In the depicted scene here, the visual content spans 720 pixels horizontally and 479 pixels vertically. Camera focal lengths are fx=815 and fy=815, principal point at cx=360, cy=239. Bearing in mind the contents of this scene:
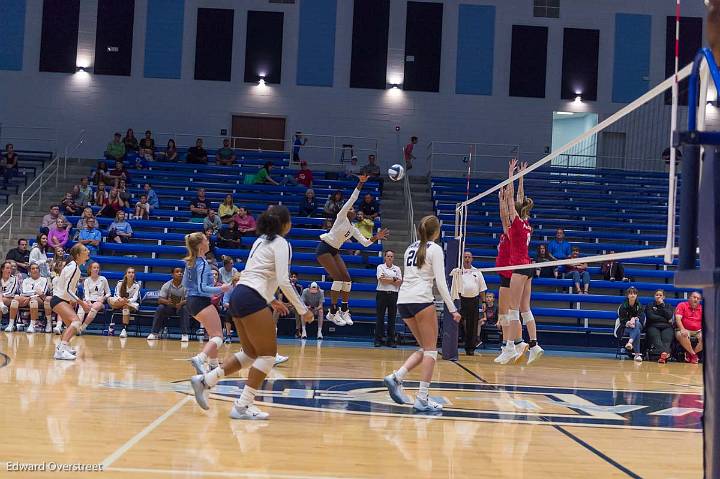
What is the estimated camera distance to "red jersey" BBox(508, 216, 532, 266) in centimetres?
1002

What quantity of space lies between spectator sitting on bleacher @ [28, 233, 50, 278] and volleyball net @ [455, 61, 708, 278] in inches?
345

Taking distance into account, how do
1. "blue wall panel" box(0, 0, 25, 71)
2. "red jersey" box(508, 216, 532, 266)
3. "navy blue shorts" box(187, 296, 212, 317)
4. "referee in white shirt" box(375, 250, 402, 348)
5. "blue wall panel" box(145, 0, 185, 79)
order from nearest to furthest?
"navy blue shorts" box(187, 296, 212, 317) < "red jersey" box(508, 216, 532, 266) < "referee in white shirt" box(375, 250, 402, 348) < "blue wall panel" box(0, 0, 25, 71) < "blue wall panel" box(145, 0, 185, 79)

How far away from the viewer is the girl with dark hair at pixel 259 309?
6.55 m

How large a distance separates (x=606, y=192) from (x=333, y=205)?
7.94 metres

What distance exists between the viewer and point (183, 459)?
4.98 m

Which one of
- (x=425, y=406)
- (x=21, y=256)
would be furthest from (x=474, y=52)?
(x=425, y=406)

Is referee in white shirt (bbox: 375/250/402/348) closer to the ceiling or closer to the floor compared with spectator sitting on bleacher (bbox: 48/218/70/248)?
closer to the floor

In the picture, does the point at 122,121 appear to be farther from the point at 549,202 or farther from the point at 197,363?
the point at 197,363

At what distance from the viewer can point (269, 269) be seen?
6656 millimetres

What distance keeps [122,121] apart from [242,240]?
8.31 metres

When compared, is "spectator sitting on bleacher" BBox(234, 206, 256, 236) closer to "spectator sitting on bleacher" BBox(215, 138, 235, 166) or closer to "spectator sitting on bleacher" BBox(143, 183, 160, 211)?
"spectator sitting on bleacher" BBox(143, 183, 160, 211)

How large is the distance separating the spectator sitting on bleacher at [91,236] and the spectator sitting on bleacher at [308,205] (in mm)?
4872

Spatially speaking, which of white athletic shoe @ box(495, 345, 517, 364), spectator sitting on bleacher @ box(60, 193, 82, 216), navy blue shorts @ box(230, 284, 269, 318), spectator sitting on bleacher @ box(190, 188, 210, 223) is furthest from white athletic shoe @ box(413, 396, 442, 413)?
spectator sitting on bleacher @ box(60, 193, 82, 216)

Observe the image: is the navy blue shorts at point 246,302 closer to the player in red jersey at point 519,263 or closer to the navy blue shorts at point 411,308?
the navy blue shorts at point 411,308
